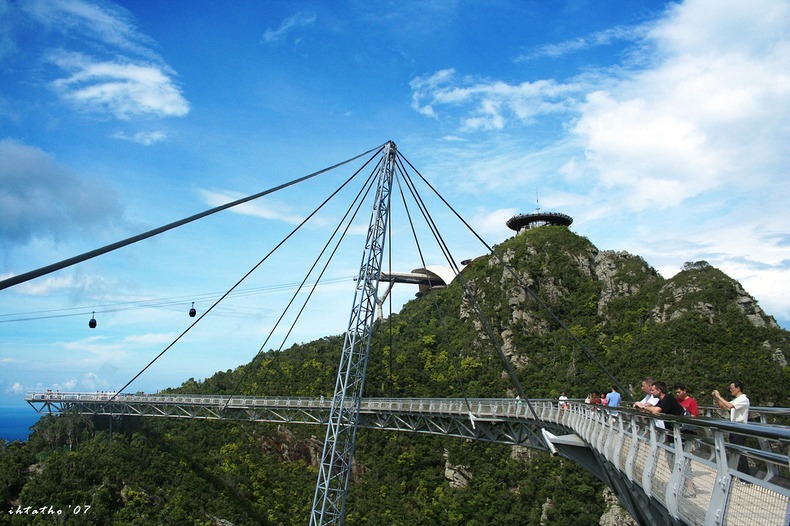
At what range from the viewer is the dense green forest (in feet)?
139

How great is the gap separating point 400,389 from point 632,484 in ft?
169

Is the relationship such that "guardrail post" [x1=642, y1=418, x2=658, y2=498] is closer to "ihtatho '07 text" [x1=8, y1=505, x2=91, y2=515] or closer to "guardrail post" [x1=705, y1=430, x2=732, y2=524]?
"guardrail post" [x1=705, y1=430, x2=732, y2=524]

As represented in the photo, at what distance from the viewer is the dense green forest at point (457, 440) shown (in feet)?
139

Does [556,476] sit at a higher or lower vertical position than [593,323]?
lower

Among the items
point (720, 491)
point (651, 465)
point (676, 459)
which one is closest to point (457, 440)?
point (651, 465)

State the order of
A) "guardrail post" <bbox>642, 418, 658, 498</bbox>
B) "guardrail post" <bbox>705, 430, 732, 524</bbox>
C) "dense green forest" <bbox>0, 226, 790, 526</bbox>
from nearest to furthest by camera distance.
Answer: "guardrail post" <bbox>705, 430, 732, 524</bbox> → "guardrail post" <bbox>642, 418, 658, 498</bbox> → "dense green forest" <bbox>0, 226, 790, 526</bbox>

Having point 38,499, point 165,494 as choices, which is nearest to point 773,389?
point 165,494

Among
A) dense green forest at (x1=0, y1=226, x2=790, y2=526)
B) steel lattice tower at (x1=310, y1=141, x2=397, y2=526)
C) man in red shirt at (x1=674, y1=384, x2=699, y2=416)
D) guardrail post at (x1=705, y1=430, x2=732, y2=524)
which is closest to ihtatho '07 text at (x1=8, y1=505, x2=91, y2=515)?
dense green forest at (x1=0, y1=226, x2=790, y2=526)

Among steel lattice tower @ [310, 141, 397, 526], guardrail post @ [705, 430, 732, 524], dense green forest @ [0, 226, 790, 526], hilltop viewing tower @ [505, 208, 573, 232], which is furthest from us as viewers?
hilltop viewing tower @ [505, 208, 573, 232]

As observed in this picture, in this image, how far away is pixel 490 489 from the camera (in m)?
47.1

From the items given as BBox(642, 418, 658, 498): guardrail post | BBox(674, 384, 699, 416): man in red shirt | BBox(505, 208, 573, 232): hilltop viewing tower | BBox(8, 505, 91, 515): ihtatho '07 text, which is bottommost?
BBox(8, 505, 91, 515): ihtatho '07 text

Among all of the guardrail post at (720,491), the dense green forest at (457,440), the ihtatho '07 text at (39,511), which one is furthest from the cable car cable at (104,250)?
the ihtatho '07 text at (39,511)

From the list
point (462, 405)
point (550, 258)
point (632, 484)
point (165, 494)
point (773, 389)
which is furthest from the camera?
point (550, 258)

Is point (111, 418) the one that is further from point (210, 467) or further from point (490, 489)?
point (490, 489)
